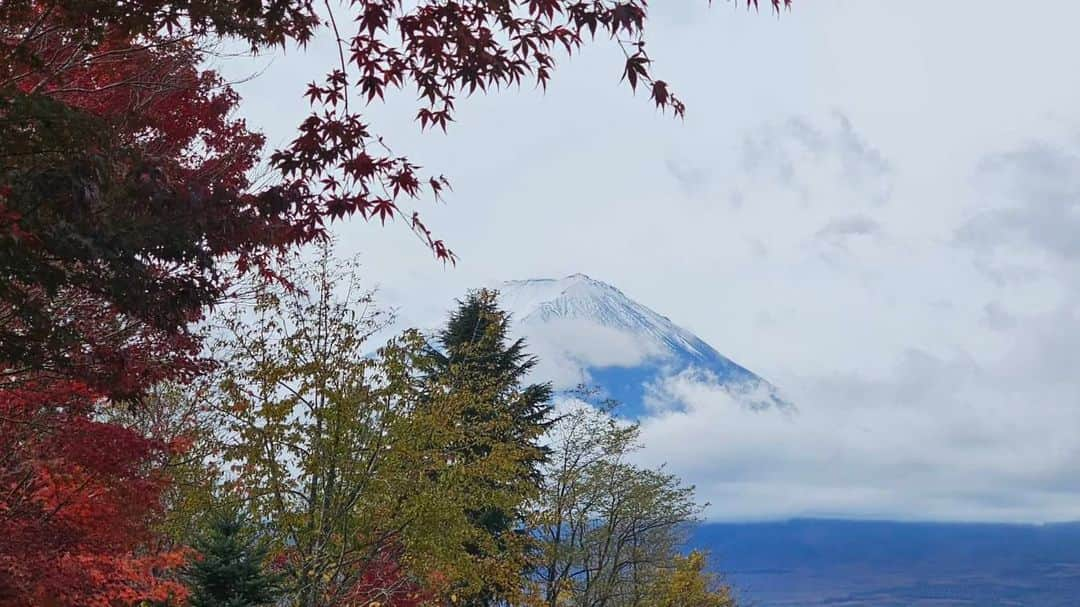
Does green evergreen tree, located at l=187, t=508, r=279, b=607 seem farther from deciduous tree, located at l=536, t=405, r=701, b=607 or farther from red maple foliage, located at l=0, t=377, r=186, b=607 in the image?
deciduous tree, located at l=536, t=405, r=701, b=607

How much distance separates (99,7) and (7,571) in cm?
823

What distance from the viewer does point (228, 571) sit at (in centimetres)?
1842

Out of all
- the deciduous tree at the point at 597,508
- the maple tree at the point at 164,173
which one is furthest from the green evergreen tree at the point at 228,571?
the maple tree at the point at 164,173

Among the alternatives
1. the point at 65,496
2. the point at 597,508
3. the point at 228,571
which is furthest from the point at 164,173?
the point at 597,508

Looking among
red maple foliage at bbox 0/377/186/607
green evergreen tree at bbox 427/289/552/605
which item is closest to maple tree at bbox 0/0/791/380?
red maple foliage at bbox 0/377/186/607

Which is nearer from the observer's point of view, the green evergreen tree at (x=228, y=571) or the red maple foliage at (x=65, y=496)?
the red maple foliage at (x=65, y=496)

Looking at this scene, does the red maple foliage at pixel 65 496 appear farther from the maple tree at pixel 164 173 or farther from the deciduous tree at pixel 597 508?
the deciduous tree at pixel 597 508

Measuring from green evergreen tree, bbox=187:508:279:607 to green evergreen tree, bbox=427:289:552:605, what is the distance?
4236 millimetres

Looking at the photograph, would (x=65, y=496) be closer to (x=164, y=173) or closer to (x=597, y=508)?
(x=164, y=173)

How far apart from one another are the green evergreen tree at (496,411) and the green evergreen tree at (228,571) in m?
4.24

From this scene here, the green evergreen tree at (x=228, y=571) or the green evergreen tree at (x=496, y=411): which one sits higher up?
the green evergreen tree at (x=496, y=411)

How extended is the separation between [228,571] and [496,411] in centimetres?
628

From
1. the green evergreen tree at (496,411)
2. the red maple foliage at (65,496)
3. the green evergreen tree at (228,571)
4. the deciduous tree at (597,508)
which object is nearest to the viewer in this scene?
the red maple foliage at (65,496)

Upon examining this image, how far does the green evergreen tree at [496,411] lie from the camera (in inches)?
774
